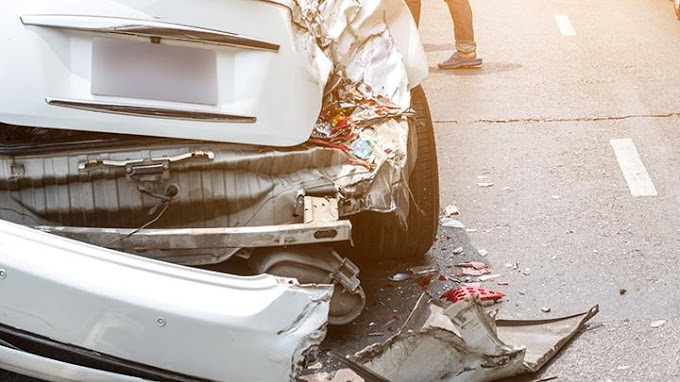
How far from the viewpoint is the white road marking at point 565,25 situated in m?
13.7

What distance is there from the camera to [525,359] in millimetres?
5074

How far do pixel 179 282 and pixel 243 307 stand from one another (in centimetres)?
22

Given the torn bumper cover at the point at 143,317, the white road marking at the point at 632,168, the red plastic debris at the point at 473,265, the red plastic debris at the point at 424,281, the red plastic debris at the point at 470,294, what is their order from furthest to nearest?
the white road marking at the point at 632,168, the red plastic debris at the point at 473,265, the red plastic debris at the point at 424,281, the red plastic debris at the point at 470,294, the torn bumper cover at the point at 143,317

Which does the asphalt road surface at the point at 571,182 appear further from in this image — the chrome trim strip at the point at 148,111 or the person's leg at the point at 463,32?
the chrome trim strip at the point at 148,111

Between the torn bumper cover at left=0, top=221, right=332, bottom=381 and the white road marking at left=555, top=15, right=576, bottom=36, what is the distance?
9.97 metres

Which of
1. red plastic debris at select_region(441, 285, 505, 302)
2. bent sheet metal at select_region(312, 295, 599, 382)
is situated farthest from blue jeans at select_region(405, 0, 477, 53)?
bent sheet metal at select_region(312, 295, 599, 382)

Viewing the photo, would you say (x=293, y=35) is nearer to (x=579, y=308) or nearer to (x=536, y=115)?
(x=579, y=308)

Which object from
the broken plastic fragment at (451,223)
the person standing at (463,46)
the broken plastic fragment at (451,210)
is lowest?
the person standing at (463,46)

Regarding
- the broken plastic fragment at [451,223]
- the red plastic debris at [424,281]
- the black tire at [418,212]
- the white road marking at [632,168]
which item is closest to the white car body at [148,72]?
the black tire at [418,212]

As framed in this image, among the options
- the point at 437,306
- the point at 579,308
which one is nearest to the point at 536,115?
the point at 579,308

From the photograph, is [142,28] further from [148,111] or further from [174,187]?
[174,187]

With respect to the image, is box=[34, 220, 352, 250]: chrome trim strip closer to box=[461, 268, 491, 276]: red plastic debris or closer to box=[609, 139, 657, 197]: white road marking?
box=[461, 268, 491, 276]: red plastic debris

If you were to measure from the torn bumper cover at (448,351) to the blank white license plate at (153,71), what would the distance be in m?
1.07

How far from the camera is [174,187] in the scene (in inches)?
186
